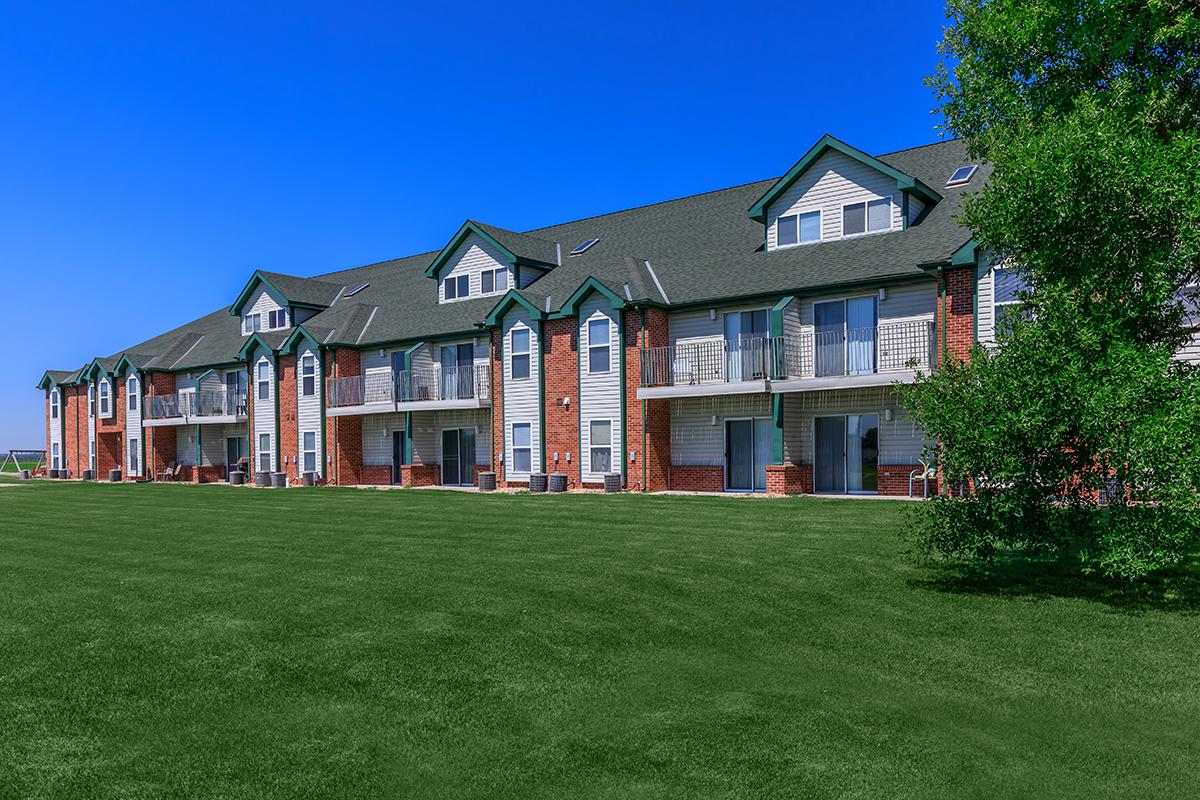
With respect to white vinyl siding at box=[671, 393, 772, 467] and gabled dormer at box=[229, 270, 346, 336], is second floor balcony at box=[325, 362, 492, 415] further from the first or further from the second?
white vinyl siding at box=[671, 393, 772, 467]

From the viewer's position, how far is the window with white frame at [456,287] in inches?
1294

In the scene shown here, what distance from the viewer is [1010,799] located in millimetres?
4578

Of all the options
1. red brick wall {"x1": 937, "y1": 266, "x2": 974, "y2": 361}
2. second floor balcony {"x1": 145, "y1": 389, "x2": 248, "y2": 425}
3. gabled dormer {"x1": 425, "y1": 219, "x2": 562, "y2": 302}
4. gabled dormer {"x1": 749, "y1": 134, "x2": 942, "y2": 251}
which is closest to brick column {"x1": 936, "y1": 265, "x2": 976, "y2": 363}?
red brick wall {"x1": 937, "y1": 266, "x2": 974, "y2": 361}

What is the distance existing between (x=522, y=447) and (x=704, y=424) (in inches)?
269

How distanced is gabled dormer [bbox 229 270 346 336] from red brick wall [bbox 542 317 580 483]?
15324mm

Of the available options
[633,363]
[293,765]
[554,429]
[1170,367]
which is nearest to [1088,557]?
[1170,367]

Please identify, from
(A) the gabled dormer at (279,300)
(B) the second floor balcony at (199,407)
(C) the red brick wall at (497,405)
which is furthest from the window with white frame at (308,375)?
(C) the red brick wall at (497,405)

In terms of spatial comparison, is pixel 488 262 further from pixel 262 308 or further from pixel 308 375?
pixel 262 308

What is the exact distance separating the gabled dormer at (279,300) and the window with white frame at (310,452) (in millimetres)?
5568

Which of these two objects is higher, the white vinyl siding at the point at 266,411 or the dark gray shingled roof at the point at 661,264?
the dark gray shingled roof at the point at 661,264

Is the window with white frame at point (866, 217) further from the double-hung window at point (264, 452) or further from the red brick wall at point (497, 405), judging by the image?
the double-hung window at point (264, 452)

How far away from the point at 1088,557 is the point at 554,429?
20.1 m

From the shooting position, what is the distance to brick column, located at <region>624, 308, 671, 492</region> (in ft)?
84.6

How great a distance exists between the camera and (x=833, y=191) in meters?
24.7
